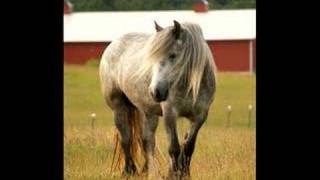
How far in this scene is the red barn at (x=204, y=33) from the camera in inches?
1417

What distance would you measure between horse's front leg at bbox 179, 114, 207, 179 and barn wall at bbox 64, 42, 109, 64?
29.1 m

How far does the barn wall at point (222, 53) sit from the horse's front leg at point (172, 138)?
2889 centimetres

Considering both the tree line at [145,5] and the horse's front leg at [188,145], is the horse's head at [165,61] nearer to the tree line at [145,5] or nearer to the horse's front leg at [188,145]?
the horse's front leg at [188,145]

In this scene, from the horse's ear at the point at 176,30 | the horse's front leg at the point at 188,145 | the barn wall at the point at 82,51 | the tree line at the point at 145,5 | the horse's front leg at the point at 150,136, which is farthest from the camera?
the tree line at the point at 145,5

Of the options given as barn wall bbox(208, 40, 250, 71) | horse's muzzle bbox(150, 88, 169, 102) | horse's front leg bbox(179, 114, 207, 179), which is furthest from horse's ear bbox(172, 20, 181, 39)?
barn wall bbox(208, 40, 250, 71)

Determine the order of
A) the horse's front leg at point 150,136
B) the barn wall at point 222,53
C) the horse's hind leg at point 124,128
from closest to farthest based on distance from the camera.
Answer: the horse's front leg at point 150,136, the horse's hind leg at point 124,128, the barn wall at point 222,53

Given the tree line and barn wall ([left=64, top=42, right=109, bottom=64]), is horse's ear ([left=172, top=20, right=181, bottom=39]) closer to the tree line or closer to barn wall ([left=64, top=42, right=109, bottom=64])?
barn wall ([left=64, top=42, right=109, bottom=64])

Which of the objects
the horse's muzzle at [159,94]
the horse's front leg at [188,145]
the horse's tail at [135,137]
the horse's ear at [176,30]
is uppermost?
the horse's ear at [176,30]

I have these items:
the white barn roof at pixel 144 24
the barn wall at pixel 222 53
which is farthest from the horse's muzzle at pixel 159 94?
the barn wall at pixel 222 53

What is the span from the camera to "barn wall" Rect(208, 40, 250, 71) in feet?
118
